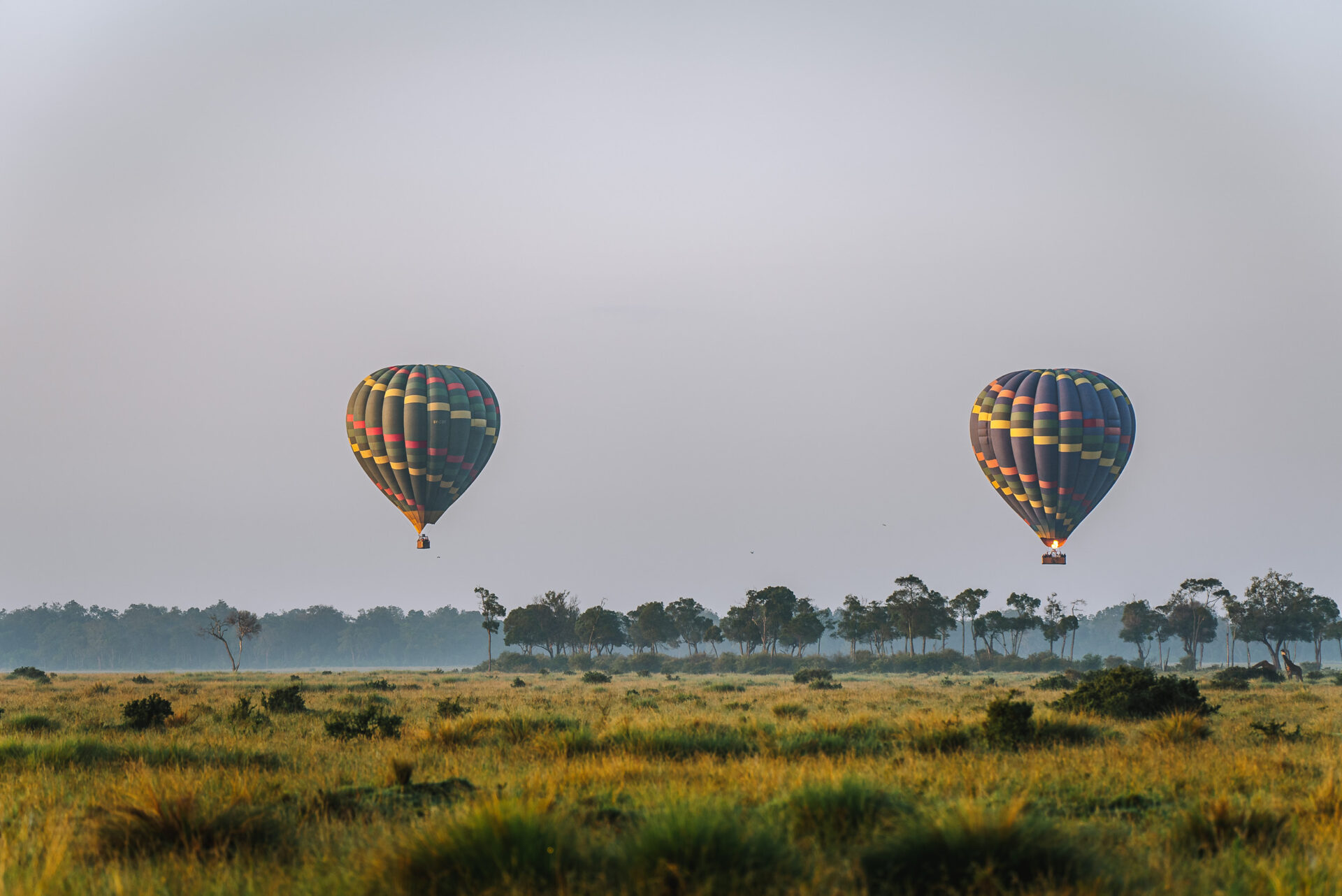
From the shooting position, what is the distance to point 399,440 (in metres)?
47.6

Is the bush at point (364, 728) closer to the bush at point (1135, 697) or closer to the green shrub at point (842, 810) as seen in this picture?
the green shrub at point (842, 810)

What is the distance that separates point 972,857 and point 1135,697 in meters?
18.3

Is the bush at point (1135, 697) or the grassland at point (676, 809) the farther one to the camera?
the bush at point (1135, 697)

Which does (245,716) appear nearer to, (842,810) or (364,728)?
(364,728)

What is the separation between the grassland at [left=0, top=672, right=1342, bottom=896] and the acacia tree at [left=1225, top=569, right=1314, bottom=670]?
285ft

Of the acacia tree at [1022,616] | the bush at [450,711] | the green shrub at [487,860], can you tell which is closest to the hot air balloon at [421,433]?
the bush at [450,711]

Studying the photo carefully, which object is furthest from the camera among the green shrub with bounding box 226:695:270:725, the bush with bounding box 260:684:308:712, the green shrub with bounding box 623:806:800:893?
the bush with bounding box 260:684:308:712

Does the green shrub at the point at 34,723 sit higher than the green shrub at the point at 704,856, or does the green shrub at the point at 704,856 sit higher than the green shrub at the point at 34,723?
the green shrub at the point at 704,856

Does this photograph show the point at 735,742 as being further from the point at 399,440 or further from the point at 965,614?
the point at 965,614

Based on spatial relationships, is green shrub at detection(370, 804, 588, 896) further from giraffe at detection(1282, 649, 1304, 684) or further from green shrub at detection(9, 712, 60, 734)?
giraffe at detection(1282, 649, 1304, 684)

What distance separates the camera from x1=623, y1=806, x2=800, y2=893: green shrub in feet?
20.9

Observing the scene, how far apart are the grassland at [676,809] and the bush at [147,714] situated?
4.66 feet

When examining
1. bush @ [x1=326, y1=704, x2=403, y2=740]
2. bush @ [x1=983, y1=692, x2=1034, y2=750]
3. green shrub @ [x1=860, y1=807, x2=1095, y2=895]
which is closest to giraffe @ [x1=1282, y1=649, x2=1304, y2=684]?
bush @ [x1=983, y1=692, x2=1034, y2=750]

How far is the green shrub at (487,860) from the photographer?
21.5ft
